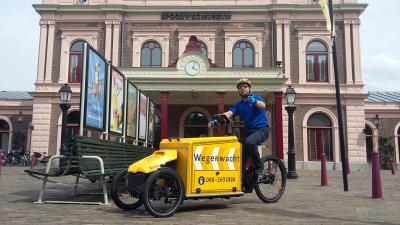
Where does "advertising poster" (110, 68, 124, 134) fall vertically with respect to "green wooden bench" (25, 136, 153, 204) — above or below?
above

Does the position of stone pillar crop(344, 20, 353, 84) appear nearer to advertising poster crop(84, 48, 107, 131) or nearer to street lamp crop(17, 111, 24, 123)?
advertising poster crop(84, 48, 107, 131)

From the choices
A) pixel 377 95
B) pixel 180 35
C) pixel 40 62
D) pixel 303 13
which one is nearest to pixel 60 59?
pixel 40 62

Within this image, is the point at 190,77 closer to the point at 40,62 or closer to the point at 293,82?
the point at 293,82

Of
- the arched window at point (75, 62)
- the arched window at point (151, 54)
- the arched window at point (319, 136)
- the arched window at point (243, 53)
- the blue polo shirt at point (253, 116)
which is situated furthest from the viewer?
the arched window at point (151, 54)

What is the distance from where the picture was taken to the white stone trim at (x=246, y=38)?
985 inches

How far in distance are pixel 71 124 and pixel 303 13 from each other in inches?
613

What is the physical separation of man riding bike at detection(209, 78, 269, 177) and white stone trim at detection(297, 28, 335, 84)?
1889 centimetres

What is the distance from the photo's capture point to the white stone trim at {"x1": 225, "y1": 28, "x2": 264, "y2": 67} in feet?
82.1

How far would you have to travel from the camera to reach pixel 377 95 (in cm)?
3569

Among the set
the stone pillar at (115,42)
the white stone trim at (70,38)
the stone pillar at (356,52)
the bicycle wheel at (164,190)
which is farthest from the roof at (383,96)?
the bicycle wheel at (164,190)

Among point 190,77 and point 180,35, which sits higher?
point 180,35

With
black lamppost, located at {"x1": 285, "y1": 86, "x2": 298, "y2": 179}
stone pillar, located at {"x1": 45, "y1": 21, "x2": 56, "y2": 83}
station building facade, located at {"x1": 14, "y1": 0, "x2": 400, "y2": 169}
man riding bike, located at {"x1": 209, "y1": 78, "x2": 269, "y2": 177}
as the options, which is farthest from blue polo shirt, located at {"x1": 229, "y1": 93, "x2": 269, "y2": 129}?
stone pillar, located at {"x1": 45, "y1": 21, "x2": 56, "y2": 83}

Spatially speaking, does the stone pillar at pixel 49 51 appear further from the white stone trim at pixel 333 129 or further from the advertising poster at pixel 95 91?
the advertising poster at pixel 95 91

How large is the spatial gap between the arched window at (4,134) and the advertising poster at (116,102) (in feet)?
74.0
